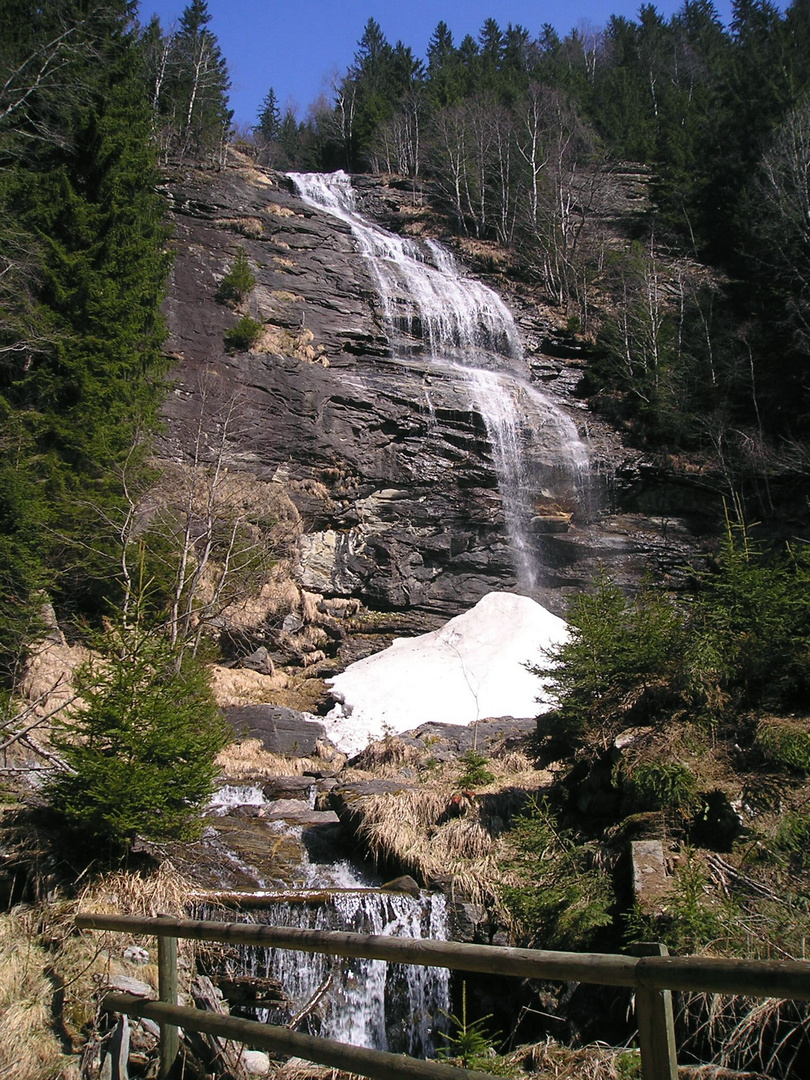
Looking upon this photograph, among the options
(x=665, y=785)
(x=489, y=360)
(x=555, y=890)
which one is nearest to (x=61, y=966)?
(x=555, y=890)

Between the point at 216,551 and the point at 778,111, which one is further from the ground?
the point at 778,111

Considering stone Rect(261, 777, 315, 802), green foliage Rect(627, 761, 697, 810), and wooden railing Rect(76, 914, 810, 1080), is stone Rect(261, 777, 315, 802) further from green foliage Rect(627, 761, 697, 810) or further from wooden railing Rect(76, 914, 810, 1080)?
wooden railing Rect(76, 914, 810, 1080)

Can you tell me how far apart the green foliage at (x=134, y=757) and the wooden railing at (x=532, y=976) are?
303 cm

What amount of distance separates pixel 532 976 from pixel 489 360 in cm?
2211

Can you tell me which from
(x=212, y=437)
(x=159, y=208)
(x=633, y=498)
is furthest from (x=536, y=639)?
(x=159, y=208)

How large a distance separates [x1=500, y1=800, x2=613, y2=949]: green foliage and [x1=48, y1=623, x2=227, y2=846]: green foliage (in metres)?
2.79

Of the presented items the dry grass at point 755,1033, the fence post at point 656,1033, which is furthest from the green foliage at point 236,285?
the fence post at point 656,1033

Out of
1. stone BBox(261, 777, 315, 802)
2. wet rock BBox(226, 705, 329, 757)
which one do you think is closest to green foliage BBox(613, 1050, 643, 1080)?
stone BBox(261, 777, 315, 802)

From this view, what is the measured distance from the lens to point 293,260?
23.9 meters

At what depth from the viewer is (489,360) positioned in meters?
23.1

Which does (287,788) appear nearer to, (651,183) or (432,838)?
(432,838)

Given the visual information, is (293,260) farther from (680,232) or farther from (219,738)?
(219,738)

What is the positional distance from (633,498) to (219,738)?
53.7ft

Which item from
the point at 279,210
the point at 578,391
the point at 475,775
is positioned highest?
the point at 279,210
